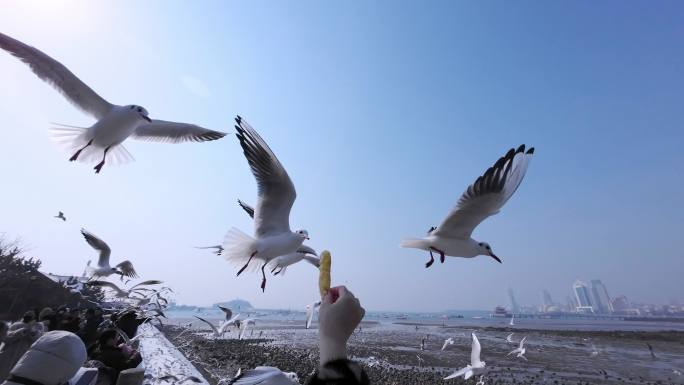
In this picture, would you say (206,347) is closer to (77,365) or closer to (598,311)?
(77,365)

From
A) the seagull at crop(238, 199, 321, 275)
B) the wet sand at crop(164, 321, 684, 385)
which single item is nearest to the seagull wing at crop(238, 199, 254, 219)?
the seagull at crop(238, 199, 321, 275)

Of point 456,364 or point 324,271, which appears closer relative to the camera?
point 324,271

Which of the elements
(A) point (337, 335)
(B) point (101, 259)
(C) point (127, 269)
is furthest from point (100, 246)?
(A) point (337, 335)

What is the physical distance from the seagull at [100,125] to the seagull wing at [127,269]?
5.71 m

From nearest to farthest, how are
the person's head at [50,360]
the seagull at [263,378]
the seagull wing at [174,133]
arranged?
the seagull at [263,378] < the person's head at [50,360] < the seagull wing at [174,133]

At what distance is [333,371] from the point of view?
0.90 metres

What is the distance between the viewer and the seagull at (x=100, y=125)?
539 cm

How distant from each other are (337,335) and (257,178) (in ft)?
14.8

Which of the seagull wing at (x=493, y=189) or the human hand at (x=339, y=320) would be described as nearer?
the human hand at (x=339, y=320)

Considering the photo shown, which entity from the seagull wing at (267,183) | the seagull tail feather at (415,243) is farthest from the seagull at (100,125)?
the seagull tail feather at (415,243)

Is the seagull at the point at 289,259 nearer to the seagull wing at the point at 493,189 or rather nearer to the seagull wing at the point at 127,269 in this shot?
the seagull wing at the point at 493,189

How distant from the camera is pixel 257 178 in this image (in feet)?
17.2

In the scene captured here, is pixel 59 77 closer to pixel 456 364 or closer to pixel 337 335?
pixel 337 335

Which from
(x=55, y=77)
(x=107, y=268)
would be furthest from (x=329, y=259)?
(x=107, y=268)
